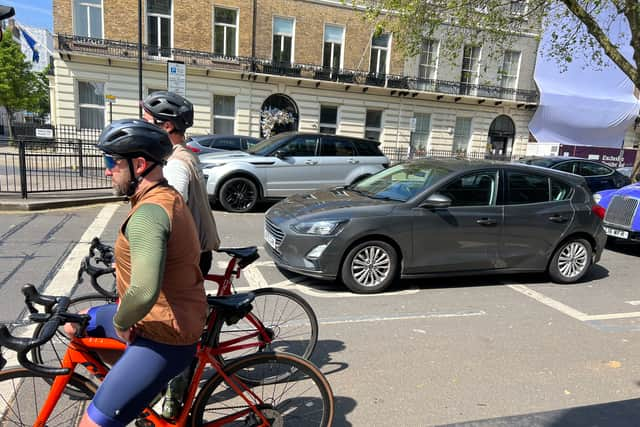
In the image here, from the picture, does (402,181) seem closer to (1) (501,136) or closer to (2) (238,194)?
(2) (238,194)

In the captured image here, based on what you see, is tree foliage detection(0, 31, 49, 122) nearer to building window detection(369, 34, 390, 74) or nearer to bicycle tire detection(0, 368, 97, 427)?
building window detection(369, 34, 390, 74)

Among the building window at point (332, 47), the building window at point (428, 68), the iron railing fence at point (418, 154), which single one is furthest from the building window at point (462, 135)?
the building window at point (332, 47)

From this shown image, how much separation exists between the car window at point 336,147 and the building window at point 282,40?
14.3 metres

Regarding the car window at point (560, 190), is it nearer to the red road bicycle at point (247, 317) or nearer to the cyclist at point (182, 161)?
the red road bicycle at point (247, 317)

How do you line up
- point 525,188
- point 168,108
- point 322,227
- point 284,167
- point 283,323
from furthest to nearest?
1. point 284,167
2. point 525,188
3. point 322,227
4. point 283,323
5. point 168,108

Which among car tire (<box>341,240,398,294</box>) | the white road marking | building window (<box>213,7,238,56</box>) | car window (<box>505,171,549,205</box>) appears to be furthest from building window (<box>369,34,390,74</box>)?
the white road marking

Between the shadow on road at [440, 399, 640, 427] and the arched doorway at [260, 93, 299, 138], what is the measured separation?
21423 millimetres

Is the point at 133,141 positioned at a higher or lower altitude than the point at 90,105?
lower

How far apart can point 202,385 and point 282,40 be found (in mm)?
23838

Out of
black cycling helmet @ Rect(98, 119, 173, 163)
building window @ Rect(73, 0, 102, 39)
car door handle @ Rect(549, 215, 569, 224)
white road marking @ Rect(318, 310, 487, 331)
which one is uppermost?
building window @ Rect(73, 0, 102, 39)

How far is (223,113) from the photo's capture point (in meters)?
23.4

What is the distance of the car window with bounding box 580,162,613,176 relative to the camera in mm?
12461

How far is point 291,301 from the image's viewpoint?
11.1 ft

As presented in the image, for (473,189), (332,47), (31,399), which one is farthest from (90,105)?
(31,399)
